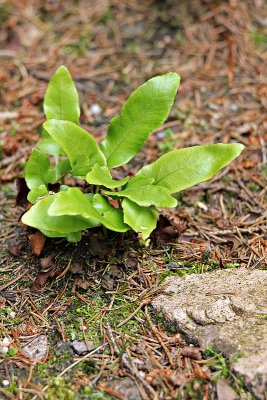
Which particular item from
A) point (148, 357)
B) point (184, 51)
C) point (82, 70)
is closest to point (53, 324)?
point (148, 357)

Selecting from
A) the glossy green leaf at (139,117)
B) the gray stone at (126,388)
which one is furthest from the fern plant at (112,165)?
the gray stone at (126,388)

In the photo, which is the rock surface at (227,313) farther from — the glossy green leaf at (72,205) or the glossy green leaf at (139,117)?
the glossy green leaf at (139,117)

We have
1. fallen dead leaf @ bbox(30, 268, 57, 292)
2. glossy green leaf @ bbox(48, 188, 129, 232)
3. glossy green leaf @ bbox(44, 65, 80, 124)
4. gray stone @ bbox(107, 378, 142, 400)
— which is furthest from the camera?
glossy green leaf @ bbox(44, 65, 80, 124)

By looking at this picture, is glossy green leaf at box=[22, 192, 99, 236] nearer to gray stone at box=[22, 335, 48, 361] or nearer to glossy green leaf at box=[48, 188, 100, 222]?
glossy green leaf at box=[48, 188, 100, 222]

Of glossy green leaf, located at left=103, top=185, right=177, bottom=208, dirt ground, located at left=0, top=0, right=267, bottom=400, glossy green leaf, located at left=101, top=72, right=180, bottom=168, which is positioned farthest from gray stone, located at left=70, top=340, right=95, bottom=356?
glossy green leaf, located at left=101, top=72, right=180, bottom=168

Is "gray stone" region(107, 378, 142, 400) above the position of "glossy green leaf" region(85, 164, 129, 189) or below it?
below
